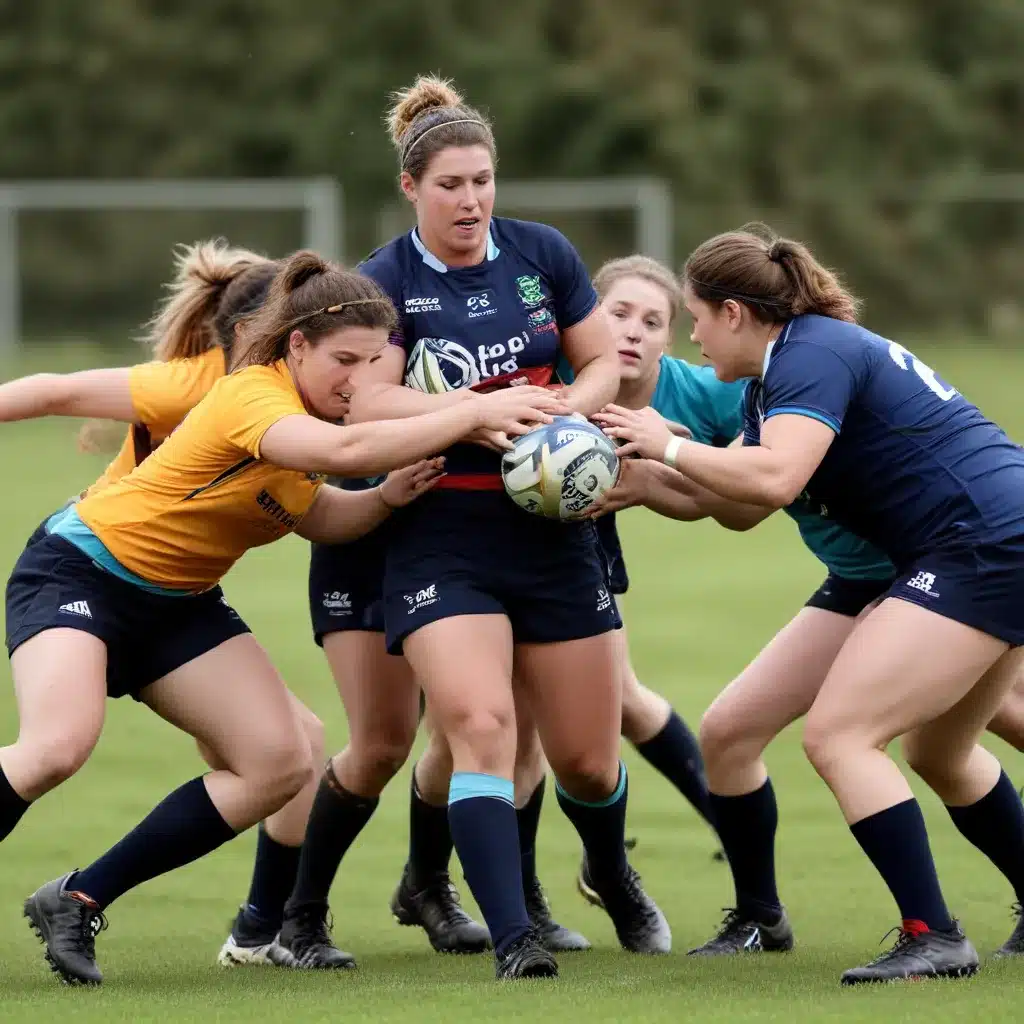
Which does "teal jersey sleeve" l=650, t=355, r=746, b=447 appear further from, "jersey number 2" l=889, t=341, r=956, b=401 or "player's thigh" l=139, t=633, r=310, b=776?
"player's thigh" l=139, t=633, r=310, b=776

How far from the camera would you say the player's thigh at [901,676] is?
16.3 ft

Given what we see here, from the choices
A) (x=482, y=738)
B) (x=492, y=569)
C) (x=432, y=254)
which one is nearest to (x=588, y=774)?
(x=482, y=738)

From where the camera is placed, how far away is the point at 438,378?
5.33 meters

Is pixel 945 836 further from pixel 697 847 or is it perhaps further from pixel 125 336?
pixel 125 336

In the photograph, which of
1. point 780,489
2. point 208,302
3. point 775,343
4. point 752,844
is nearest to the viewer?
point 780,489

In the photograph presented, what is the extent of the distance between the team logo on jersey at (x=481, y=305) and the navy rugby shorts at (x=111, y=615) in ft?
3.49

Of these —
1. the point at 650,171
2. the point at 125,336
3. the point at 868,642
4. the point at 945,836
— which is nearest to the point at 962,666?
the point at 868,642

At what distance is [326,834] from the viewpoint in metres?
5.89

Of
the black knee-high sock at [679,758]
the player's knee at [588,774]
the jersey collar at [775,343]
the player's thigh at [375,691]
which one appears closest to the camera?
the jersey collar at [775,343]

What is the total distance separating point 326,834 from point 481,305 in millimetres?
1636

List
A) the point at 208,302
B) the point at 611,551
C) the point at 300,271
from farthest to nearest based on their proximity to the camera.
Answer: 1. the point at 611,551
2. the point at 208,302
3. the point at 300,271

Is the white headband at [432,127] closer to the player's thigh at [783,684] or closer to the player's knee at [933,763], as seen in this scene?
the player's thigh at [783,684]

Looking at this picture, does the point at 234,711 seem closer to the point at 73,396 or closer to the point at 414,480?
the point at 414,480

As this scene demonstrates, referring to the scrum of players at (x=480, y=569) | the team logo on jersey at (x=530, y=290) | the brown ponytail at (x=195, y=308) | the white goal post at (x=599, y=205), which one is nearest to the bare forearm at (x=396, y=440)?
the scrum of players at (x=480, y=569)
